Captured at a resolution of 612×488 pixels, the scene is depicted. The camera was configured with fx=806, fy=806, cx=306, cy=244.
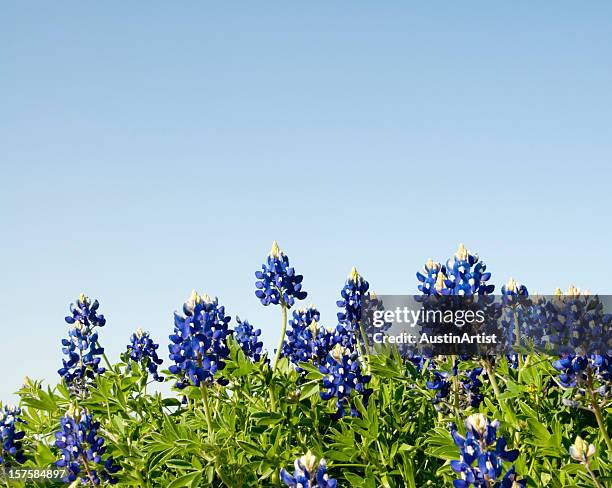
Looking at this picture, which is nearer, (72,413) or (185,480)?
(185,480)

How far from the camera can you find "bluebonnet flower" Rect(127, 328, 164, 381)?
869 cm

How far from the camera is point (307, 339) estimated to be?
7738 millimetres

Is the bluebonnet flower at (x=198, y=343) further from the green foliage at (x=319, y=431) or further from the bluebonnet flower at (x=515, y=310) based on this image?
the bluebonnet flower at (x=515, y=310)

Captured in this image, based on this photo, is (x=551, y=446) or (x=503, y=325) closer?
(x=551, y=446)

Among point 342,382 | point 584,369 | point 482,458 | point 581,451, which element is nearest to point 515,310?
point 584,369

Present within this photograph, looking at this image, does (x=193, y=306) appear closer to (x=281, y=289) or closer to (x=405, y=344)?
(x=281, y=289)

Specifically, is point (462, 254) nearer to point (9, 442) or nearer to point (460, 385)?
point (460, 385)

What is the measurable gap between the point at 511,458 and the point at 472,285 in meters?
2.24

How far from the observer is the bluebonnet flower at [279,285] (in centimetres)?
699

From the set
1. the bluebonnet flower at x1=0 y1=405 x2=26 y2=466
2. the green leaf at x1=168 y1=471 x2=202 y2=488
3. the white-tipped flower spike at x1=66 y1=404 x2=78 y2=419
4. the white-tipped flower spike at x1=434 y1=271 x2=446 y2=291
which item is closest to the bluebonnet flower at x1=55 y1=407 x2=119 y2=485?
the white-tipped flower spike at x1=66 y1=404 x2=78 y2=419

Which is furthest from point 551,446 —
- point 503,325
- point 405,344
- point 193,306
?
point 405,344

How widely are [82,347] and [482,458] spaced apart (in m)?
5.16

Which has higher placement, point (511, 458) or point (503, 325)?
point (503, 325)

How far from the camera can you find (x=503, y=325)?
678 centimetres
